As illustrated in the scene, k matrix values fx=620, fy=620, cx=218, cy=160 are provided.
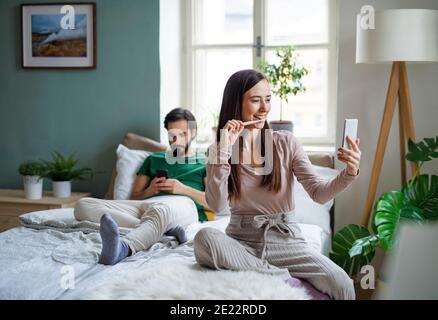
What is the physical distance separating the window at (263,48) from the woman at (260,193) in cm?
170

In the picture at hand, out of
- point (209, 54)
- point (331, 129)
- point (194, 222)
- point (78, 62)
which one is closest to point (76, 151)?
point (78, 62)

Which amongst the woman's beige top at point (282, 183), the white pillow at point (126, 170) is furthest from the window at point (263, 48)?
the woman's beige top at point (282, 183)

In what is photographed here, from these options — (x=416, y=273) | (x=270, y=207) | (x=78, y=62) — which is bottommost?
(x=270, y=207)

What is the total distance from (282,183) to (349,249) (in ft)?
3.19

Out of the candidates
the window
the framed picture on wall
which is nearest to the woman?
the window

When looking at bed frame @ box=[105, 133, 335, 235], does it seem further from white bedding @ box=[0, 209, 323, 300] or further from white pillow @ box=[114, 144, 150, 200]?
white bedding @ box=[0, 209, 323, 300]

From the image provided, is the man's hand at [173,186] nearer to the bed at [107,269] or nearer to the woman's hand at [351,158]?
the bed at [107,269]

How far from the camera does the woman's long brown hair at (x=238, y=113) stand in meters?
2.17

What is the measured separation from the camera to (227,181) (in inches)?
Result: 84.7

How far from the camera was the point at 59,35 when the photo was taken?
3.98 meters

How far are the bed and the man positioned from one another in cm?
5

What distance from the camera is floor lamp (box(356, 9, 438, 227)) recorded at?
115 inches

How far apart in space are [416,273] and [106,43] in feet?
11.0
